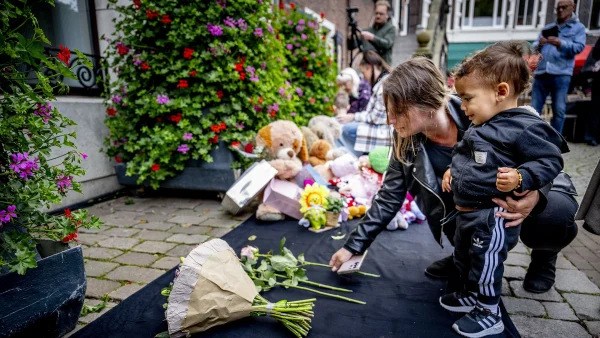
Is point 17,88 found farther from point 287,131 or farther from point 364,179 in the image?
point 364,179

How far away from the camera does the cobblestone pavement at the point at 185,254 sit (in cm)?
194

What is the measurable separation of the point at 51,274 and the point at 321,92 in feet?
16.7

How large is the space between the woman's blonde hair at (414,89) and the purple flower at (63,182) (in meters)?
1.53

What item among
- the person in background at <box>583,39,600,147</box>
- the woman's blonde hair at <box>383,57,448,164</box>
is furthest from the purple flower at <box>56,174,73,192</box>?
the person in background at <box>583,39,600,147</box>

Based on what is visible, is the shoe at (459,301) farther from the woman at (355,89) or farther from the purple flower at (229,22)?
the woman at (355,89)

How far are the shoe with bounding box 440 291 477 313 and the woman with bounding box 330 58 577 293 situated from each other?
1.16 ft

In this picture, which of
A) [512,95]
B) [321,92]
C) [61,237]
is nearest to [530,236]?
[512,95]

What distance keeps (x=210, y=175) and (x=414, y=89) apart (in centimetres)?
260

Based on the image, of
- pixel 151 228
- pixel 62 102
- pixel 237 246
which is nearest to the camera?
pixel 237 246

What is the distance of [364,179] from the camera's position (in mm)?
3861

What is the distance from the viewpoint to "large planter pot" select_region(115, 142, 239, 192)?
3.92m

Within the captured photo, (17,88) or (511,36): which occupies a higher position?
(511,36)

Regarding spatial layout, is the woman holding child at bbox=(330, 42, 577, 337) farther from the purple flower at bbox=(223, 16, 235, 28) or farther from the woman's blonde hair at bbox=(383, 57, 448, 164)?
the purple flower at bbox=(223, 16, 235, 28)

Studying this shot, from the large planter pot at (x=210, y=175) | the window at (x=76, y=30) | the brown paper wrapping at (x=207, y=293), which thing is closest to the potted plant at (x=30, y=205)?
the brown paper wrapping at (x=207, y=293)
